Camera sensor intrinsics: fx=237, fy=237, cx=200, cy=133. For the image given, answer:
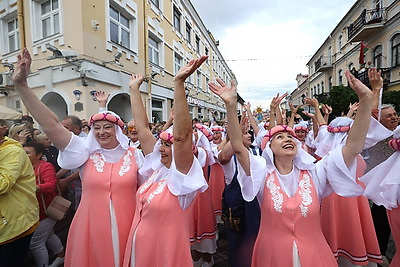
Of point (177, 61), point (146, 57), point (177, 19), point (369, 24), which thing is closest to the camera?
point (146, 57)

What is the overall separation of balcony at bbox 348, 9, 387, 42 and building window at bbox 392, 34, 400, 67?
5.59 feet

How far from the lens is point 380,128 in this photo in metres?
2.53

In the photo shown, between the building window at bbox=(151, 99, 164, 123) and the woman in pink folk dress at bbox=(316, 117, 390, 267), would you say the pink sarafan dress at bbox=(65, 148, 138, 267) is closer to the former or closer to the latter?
the woman in pink folk dress at bbox=(316, 117, 390, 267)

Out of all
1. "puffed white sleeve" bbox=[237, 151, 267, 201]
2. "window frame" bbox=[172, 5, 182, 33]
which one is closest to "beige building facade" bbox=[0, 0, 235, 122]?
"window frame" bbox=[172, 5, 182, 33]

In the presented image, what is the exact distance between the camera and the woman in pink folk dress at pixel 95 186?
6.92 ft

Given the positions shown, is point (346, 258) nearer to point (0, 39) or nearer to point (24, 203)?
point (24, 203)

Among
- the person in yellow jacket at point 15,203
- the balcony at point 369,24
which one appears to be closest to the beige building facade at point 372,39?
the balcony at point 369,24

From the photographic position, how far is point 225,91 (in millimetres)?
1990

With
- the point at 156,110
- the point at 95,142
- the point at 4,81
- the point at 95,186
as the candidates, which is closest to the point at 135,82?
the point at 95,142

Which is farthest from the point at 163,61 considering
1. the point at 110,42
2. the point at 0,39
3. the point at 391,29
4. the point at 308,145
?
Result: the point at 391,29

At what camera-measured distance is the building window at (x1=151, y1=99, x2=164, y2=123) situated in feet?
41.6

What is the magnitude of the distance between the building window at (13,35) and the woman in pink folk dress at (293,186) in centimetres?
1161

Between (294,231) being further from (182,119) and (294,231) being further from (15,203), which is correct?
(15,203)

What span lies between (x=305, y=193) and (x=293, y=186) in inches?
4.0
